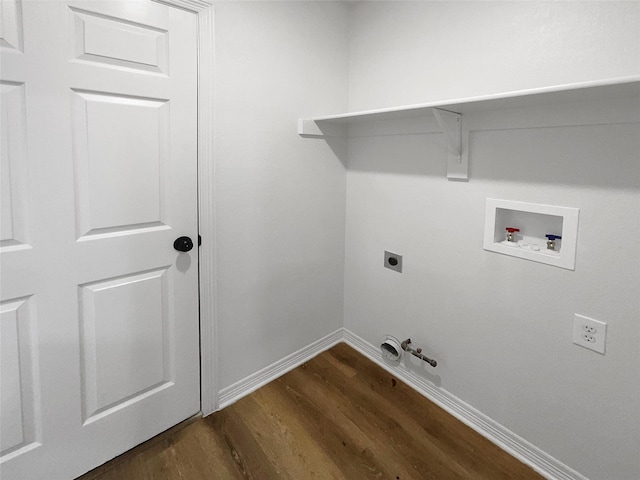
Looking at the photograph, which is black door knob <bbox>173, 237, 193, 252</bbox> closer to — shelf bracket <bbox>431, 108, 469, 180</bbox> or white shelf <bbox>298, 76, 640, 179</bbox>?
white shelf <bbox>298, 76, 640, 179</bbox>

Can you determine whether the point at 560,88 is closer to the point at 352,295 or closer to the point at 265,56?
the point at 265,56

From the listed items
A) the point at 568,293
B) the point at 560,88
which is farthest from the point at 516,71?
the point at 568,293

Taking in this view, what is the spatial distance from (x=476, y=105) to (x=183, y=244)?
1329 millimetres

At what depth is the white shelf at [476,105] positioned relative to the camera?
1.02 metres

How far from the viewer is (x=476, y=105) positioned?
4.46 ft

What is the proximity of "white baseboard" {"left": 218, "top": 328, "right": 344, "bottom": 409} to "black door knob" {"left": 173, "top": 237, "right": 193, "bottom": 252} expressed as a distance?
784 mm

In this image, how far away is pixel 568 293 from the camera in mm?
1342

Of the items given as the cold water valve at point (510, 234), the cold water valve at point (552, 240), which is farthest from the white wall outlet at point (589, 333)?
the cold water valve at point (510, 234)

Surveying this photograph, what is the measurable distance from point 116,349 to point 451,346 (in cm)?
154

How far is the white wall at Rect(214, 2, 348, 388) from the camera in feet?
5.46

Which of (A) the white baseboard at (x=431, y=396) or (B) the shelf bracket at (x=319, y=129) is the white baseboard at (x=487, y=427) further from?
(B) the shelf bracket at (x=319, y=129)

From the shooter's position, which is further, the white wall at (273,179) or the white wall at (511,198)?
the white wall at (273,179)

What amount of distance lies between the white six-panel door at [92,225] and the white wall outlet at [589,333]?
1.59 m

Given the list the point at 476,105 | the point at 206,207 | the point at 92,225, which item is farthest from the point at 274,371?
the point at 476,105
